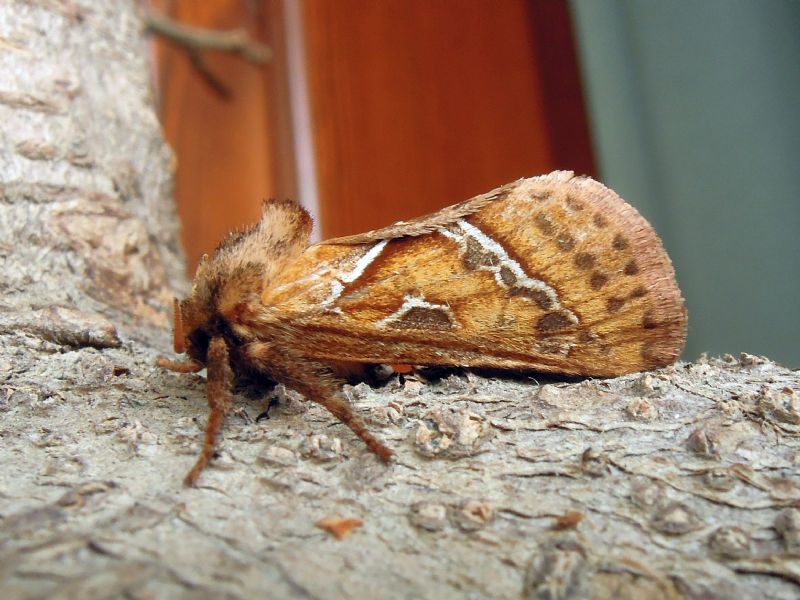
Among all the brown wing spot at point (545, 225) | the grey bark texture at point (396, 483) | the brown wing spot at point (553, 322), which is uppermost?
the brown wing spot at point (545, 225)

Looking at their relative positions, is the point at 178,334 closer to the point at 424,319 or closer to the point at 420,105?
the point at 424,319

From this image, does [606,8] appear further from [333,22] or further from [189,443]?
[189,443]

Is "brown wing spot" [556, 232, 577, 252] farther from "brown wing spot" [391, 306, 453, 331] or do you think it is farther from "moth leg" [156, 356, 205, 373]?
"moth leg" [156, 356, 205, 373]

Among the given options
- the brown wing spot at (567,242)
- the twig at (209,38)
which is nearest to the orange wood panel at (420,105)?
the twig at (209,38)

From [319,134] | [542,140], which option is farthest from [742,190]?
[319,134]

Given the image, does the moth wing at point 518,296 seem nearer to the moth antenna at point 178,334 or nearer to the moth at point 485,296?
the moth at point 485,296
